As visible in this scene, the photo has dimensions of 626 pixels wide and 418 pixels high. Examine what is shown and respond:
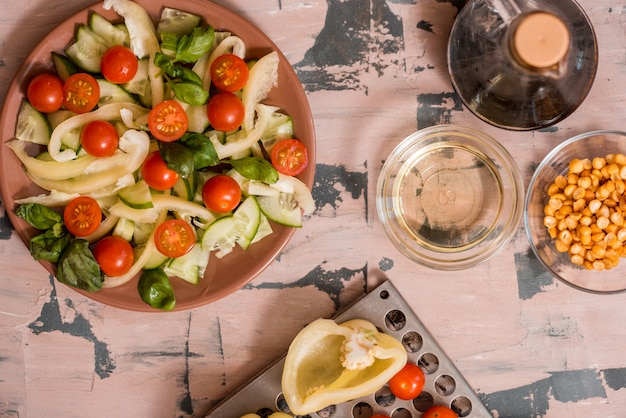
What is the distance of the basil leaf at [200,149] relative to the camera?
151cm

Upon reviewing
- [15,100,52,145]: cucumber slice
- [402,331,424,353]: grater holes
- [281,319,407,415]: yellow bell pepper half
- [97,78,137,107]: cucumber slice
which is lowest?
[402,331,424,353]: grater holes

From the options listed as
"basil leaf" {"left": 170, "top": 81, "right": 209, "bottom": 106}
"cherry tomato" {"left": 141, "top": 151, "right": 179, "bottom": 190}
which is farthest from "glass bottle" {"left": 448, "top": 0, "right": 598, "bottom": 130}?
"cherry tomato" {"left": 141, "top": 151, "right": 179, "bottom": 190}

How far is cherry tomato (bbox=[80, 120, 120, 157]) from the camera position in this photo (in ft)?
4.95

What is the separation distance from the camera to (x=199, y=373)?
179 cm

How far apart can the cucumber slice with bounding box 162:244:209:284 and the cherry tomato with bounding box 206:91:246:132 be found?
33cm

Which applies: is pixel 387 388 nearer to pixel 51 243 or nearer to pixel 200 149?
pixel 200 149

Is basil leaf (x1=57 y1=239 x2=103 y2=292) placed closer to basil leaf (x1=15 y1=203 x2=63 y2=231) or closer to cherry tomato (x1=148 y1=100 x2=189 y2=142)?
basil leaf (x1=15 y1=203 x2=63 y2=231)

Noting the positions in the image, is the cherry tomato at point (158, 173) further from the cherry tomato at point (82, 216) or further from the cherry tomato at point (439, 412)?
the cherry tomato at point (439, 412)

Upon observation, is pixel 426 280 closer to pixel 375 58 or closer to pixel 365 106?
pixel 365 106

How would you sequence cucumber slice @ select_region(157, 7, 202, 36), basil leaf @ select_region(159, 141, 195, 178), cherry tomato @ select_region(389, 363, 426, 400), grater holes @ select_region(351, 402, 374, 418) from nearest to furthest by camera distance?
basil leaf @ select_region(159, 141, 195, 178) < cucumber slice @ select_region(157, 7, 202, 36) < cherry tomato @ select_region(389, 363, 426, 400) < grater holes @ select_region(351, 402, 374, 418)

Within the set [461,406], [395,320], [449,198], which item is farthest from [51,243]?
A: [461,406]

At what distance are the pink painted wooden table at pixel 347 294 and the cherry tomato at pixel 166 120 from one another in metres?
0.36

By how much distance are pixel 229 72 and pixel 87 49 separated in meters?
0.37

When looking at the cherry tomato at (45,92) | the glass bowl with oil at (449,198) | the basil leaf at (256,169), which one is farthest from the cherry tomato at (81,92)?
the glass bowl with oil at (449,198)
